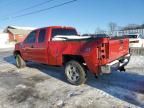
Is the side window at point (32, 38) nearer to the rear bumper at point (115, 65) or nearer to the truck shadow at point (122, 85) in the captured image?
the truck shadow at point (122, 85)

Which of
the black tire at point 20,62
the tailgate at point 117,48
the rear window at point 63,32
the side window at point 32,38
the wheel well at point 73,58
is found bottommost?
the black tire at point 20,62

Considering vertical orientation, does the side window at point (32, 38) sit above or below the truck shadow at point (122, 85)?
above

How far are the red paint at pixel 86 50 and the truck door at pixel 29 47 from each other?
1.20ft

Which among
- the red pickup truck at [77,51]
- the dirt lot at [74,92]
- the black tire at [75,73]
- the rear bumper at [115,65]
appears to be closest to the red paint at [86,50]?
the red pickup truck at [77,51]

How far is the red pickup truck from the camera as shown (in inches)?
229

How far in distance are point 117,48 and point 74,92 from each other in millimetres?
1887

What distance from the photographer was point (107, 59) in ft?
19.2

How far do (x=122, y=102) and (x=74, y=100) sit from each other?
1.21 metres

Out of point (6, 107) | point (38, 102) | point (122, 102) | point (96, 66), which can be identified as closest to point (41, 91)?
point (38, 102)

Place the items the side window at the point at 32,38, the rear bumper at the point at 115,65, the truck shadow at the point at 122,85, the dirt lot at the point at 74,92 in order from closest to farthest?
the dirt lot at the point at 74,92 → the truck shadow at the point at 122,85 → the rear bumper at the point at 115,65 → the side window at the point at 32,38

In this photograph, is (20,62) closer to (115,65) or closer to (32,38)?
(32,38)

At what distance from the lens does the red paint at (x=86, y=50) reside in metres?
5.79

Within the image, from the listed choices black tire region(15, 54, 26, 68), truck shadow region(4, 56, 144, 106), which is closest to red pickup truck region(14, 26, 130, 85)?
truck shadow region(4, 56, 144, 106)

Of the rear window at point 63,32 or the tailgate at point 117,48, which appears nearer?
the tailgate at point 117,48
